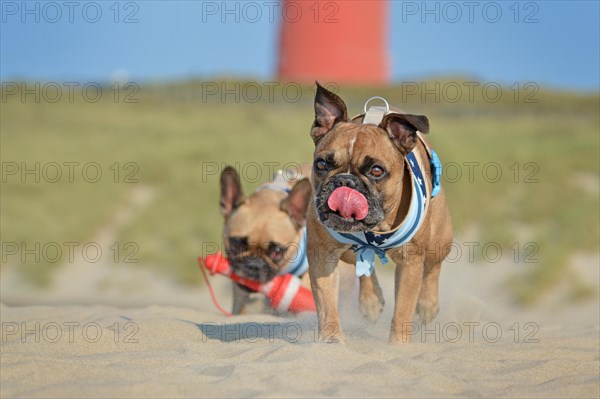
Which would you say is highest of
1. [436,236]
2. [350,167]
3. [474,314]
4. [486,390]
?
[350,167]

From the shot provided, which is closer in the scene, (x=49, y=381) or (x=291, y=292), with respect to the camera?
(x=49, y=381)

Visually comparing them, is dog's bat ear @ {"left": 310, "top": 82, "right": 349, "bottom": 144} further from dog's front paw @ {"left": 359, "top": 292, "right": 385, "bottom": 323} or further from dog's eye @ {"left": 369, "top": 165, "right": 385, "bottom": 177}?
dog's front paw @ {"left": 359, "top": 292, "right": 385, "bottom": 323}

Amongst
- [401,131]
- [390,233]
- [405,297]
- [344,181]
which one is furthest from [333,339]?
[401,131]

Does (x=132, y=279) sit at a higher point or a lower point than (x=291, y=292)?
lower

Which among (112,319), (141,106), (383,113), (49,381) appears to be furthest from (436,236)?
(141,106)

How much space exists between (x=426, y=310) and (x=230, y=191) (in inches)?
90.1

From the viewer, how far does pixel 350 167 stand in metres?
5.35

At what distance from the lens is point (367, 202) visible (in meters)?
5.27

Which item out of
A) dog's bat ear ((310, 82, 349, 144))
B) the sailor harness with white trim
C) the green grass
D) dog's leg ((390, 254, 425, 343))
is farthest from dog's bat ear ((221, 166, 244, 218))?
the green grass

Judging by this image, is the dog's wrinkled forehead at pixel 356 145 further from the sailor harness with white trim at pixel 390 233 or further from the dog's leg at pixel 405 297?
the dog's leg at pixel 405 297

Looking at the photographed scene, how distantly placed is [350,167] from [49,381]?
2055mm

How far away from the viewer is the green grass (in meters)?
13.7

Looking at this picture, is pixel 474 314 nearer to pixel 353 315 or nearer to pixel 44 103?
pixel 353 315

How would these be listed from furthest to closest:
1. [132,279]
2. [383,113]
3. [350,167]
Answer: [132,279]
[383,113]
[350,167]
